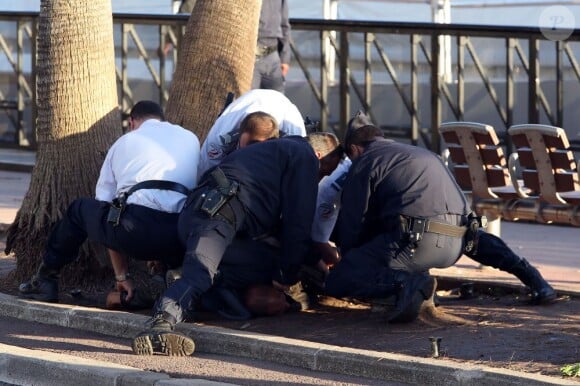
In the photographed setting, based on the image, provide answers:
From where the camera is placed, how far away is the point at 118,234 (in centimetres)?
767

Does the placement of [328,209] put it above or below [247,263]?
above

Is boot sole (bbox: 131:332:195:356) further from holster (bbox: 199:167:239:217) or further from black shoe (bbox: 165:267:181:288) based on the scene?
holster (bbox: 199:167:239:217)

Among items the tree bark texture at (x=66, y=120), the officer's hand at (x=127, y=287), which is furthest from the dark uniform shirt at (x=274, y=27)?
the officer's hand at (x=127, y=287)

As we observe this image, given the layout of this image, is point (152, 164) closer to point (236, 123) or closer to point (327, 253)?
point (236, 123)

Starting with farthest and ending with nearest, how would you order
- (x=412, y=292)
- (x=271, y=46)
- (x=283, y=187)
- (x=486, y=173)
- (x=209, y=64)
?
1. (x=271, y=46)
2. (x=209, y=64)
3. (x=486, y=173)
4. (x=283, y=187)
5. (x=412, y=292)

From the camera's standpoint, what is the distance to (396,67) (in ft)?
45.0

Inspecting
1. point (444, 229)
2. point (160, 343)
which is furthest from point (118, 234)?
point (444, 229)

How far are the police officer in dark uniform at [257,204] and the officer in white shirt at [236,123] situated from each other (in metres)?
0.49

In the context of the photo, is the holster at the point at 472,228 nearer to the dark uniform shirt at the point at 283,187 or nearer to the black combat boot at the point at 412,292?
the black combat boot at the point at 412,292

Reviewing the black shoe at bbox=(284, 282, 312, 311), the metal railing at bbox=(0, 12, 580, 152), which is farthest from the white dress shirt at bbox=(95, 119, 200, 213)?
the metal railing at bbox=(0, 12, 580, 152)

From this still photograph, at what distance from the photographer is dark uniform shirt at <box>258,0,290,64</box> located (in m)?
11.3

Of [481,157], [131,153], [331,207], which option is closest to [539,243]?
[481,157]

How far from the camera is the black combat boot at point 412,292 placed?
23.0 feet

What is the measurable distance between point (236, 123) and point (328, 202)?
0.81 metres
